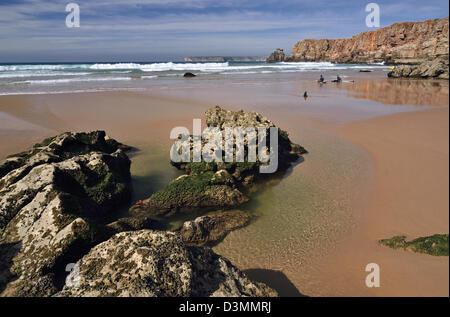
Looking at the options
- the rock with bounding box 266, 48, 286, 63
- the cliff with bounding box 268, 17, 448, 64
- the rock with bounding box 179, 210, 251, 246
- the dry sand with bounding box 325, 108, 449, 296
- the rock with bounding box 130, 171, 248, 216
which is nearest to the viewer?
the dry sand with bounding box 325, 108, 449, 296

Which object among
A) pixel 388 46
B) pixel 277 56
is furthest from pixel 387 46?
pixel 277 56

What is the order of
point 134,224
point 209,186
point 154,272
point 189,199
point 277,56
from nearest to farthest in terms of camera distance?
1. point 154,272
2. point 134,224
3. point 189,199
4. point 209,186
5. point 277,56

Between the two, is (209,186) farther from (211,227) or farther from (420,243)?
(420,243)

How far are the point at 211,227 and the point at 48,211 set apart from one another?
10.9 ft

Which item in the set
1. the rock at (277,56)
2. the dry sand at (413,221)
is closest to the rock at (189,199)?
the dry sand at (413,221)

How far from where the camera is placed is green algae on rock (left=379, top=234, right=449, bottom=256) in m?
2.77

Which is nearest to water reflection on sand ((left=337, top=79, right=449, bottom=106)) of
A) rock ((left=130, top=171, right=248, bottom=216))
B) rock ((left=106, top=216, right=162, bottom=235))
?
rock ((left=130, top=171, right=248, bottom=216))

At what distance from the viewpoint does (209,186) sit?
804cm

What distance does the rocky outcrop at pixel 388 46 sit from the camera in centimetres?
7518

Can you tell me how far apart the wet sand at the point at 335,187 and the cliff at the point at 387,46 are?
51601 mm

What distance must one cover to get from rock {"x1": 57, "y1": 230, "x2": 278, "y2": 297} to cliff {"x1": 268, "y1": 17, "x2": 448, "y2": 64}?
2415 inches

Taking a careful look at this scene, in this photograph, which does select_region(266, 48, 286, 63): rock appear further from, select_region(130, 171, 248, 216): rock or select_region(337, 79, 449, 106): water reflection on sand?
select_region(130, 171, 248, 216): rock
